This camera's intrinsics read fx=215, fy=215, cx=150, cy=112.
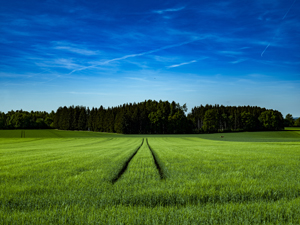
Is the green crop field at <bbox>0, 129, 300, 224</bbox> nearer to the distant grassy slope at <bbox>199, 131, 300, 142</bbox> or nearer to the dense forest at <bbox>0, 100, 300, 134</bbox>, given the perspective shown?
the distant grassy slope at <bbox>199, 131, 300, 142</bbox>

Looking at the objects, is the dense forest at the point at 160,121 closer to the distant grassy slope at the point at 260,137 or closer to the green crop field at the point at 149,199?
the distant grassy slope at the point at 260,137

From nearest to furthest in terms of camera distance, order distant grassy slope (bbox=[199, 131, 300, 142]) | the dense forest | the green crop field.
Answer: the green crop field < distant grassy slope (bbox=[199, 131, 300, 142]) < the dense forest

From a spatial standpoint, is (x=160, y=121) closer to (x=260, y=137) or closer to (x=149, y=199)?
(x=260, y=137)

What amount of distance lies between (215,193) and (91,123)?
15639 centimetres

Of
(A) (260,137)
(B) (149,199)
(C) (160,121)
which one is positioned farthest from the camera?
(C) (160,121)

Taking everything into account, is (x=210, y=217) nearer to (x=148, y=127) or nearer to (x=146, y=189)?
(x=146, y=189)

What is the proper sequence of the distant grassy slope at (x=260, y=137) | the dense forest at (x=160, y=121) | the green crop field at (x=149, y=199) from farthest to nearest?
the dense forest at (x=160, y=121) < the distant grassy slope at (x=260, y=137) < the green crop field at (x=149, y=199)

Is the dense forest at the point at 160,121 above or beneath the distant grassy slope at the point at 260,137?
above

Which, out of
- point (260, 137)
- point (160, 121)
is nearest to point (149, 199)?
point (260, 137)

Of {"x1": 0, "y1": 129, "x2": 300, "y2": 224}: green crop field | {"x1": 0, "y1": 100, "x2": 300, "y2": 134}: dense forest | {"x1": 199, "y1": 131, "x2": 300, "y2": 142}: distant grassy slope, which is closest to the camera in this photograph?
{"x1": 0, "y1": 129, "x2": 300, "y2": 224}: green crop field

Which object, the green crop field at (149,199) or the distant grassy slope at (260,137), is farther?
the distant grassy slope at (260,137)

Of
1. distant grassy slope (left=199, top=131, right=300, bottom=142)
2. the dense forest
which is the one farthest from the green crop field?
the dense forest

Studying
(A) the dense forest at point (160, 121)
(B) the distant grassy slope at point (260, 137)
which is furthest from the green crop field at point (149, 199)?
(A) the dense forest at point (160, 121)

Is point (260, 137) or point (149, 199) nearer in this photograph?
point (149, 199)
